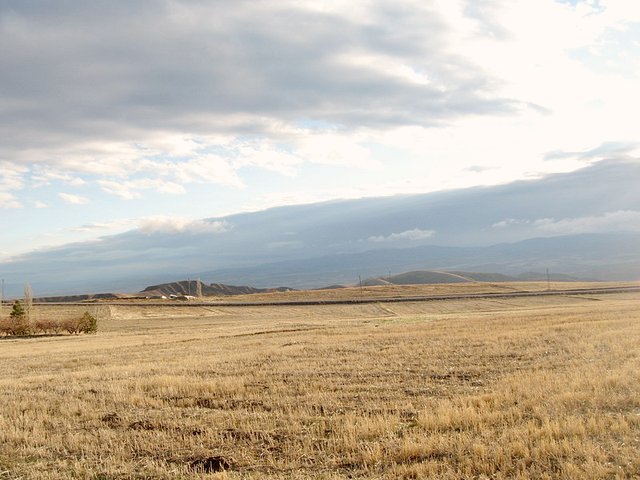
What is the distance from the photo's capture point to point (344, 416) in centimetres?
1382

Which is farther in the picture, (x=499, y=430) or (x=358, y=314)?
(x=358, y=314)

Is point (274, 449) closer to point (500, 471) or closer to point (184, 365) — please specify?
point (500, 471)

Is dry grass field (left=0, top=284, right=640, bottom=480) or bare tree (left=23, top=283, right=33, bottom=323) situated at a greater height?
bare tree (left=23, top=283, right=33, bottom=323)

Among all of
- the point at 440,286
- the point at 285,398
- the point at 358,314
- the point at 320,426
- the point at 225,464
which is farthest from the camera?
the point at 440,286

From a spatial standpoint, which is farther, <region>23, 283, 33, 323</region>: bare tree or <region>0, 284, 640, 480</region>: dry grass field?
<region>23, 283, 33, 323</region>: bare tree

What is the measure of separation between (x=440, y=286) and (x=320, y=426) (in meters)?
150

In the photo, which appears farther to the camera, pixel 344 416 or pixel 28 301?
pixel 28 301

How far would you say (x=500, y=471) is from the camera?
9.60m

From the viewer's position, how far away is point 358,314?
8906 cm

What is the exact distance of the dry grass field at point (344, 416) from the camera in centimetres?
1033

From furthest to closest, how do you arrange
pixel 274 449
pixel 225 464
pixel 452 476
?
1. pixel 274 449
2. pixel 225 464
3. pixel 452 476

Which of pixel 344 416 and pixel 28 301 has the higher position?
pixel 28 301

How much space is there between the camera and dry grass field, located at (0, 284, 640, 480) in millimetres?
10328

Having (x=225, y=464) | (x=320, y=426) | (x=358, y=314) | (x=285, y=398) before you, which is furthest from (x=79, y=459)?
(x=358, y=314)
